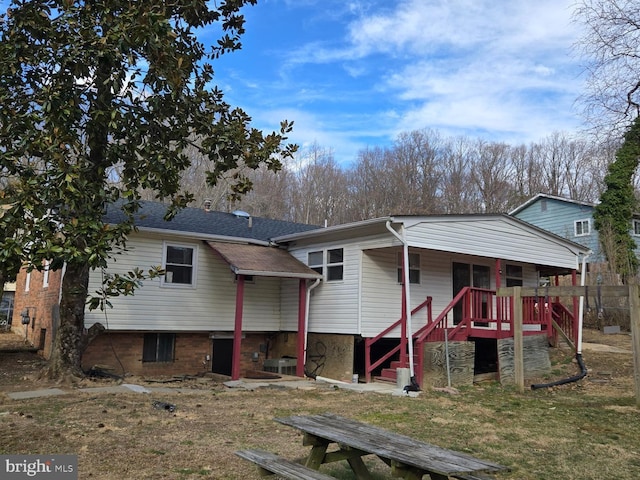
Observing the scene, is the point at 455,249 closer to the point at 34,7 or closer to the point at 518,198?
the point at 34,7

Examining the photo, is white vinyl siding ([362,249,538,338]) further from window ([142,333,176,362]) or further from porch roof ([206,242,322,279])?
window ([142,333,176,362])

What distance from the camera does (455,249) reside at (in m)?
12.1

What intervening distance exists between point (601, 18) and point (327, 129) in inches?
945

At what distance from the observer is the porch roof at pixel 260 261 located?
39.2ft

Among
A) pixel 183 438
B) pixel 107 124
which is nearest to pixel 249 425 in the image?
pixel 183 438

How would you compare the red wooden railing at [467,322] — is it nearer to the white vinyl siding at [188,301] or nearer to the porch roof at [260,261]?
the porch roof at [260,261]

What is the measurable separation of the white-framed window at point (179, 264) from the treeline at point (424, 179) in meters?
20.9

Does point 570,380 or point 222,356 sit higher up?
point 222,356

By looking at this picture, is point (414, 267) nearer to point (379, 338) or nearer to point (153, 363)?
point (379, 338)

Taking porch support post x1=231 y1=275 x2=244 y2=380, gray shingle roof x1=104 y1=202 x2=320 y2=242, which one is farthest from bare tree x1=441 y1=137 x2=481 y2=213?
porch support post x1=231 y1=275 x2=244 y2=380

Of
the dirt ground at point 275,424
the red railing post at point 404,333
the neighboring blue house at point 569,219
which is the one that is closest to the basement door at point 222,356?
the dirt ground at point 275,424

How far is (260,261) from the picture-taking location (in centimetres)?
1275

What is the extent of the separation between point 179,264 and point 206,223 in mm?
1991

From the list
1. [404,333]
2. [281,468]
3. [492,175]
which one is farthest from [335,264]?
[492,175]
